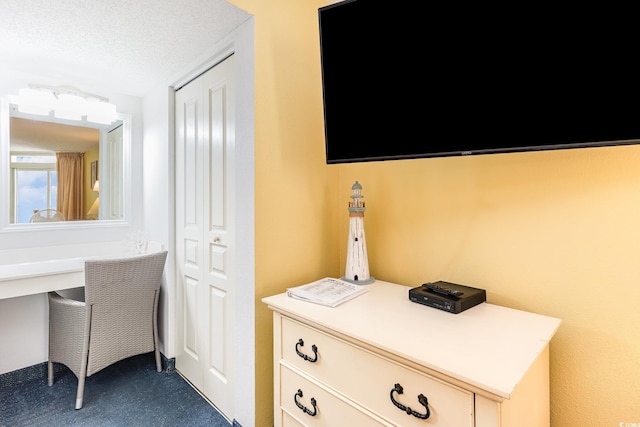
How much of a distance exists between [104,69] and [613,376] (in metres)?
2.97

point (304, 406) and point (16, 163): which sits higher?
point (16, 163)

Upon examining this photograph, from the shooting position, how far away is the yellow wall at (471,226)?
102cm

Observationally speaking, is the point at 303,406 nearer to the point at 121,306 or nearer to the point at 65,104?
the point at 121,306

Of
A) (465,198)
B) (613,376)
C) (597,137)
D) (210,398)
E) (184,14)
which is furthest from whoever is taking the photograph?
(210,398)

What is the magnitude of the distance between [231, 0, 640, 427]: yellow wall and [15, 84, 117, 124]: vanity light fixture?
162 centimetres

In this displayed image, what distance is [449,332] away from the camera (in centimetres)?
94

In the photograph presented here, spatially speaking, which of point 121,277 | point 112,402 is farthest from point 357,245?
point 112,402

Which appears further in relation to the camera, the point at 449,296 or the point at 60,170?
the point at 60,170

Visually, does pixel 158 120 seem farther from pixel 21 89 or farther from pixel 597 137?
pixel 597 137

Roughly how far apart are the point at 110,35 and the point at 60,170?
46.0 inches

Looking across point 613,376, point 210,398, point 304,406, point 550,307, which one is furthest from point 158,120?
point 613,376

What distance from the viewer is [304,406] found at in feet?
3.75

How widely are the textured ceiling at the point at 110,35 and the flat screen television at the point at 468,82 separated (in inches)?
24.9

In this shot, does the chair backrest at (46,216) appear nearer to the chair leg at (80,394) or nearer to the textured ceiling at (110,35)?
the textured ceiling at (110,35)
